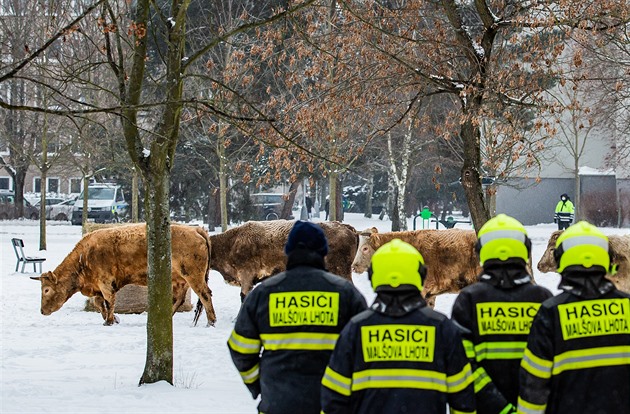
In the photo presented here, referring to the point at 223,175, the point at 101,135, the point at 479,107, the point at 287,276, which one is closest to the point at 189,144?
the point at 101,135

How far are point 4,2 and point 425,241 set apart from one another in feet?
91.3

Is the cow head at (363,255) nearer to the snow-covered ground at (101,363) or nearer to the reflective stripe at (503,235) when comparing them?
the snow-covered ground at (101,363)

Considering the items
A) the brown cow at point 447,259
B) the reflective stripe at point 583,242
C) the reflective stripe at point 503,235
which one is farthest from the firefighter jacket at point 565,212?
the reflective stripe at point 583,242

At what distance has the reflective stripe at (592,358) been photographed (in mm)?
4910

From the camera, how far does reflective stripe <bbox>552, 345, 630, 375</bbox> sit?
16.1ft

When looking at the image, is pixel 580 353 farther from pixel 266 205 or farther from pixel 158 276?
pixel 266 205

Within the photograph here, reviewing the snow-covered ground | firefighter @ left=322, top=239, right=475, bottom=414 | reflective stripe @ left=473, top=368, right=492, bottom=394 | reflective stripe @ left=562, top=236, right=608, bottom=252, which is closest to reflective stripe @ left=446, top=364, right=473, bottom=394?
firefighter @ left=322, top=239, right=475, bottom=414

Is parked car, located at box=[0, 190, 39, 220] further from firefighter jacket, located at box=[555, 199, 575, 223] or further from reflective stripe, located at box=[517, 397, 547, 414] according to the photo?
reflective stripe, located at box=[517, 397, 547, 414]

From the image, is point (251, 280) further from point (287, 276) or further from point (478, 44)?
point (287, 276)

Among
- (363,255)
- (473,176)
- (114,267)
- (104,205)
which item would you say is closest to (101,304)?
(114,267)

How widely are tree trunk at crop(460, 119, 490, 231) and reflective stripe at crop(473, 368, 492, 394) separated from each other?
331 inches

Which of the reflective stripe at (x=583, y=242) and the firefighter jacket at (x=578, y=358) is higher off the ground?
the reflective stripe at (x=583, y=242)

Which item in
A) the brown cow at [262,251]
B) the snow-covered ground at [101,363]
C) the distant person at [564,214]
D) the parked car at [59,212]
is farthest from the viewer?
the parked car at [59,212]

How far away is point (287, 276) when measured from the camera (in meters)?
5.49
